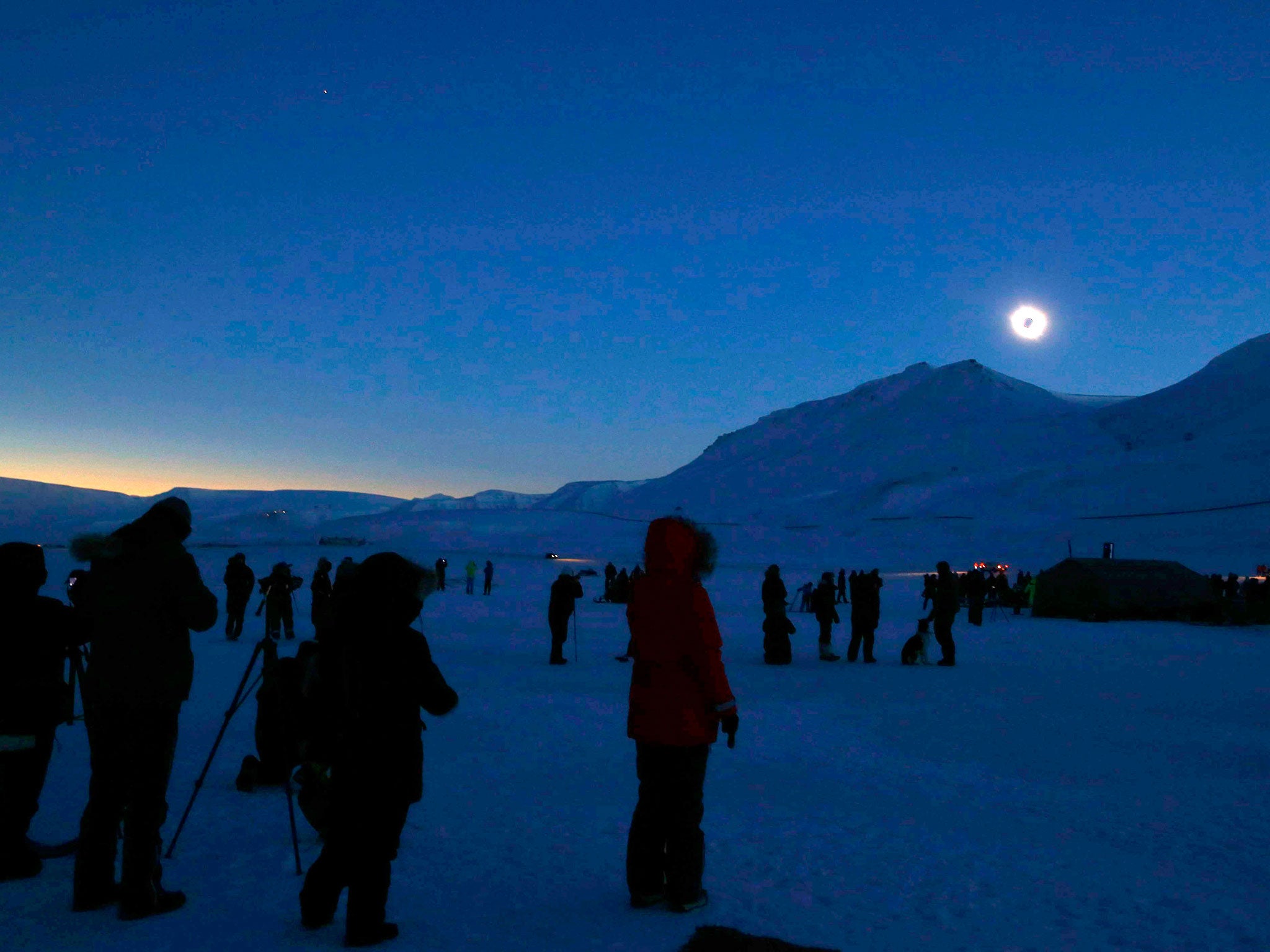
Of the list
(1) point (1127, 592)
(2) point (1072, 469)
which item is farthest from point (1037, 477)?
(1) point (1127, 592)

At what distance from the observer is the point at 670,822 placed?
4258 mm

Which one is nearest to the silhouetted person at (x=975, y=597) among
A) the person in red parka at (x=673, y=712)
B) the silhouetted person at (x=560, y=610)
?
the silhouetted person at (x=560, y=610)

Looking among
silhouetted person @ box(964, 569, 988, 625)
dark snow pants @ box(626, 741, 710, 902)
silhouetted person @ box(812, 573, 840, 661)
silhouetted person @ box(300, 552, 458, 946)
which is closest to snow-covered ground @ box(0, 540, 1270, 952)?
dark snow pants @ box(626, 741, 710, 902)

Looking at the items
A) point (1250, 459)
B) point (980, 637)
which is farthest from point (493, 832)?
point (1250, 459)

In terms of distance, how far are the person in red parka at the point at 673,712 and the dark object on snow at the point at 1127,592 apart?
2542cm

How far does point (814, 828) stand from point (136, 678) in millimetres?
3915

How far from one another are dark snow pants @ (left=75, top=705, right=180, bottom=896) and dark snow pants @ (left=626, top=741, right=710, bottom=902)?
2081mm

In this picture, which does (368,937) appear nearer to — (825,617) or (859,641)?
(859,641)

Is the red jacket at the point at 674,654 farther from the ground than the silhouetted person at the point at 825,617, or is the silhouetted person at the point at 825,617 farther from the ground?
the red jacket at the point at 674,654

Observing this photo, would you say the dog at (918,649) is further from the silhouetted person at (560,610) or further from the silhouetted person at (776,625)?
the silhouetted person at (560,610)

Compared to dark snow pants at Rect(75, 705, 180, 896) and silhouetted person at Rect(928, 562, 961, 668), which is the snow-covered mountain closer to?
silhouetted person at Rect(928, 562, 961, 668)

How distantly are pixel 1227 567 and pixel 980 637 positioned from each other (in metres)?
53.3

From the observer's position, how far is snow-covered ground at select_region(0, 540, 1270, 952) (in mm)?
4113

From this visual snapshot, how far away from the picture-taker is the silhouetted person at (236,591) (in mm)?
17750
